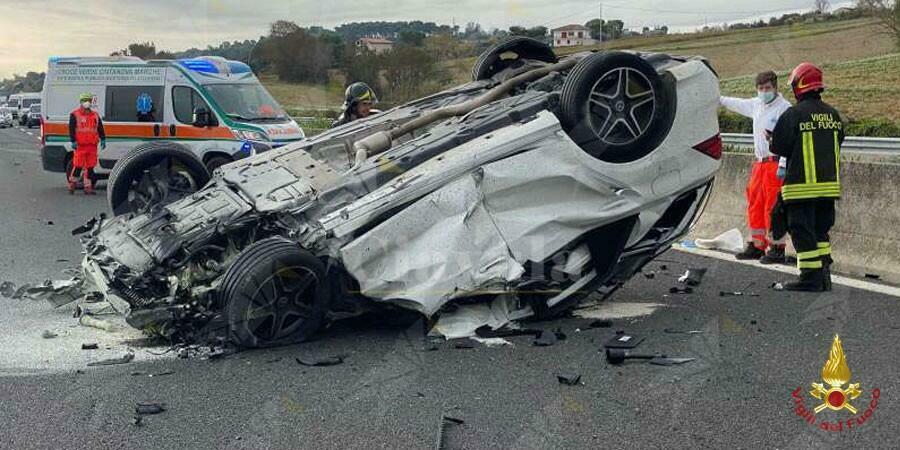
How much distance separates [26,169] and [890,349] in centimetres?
1926

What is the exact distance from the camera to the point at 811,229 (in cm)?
662

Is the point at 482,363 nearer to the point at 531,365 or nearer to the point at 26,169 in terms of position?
the point at 531,365

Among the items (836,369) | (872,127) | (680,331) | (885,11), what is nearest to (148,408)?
(680,331)

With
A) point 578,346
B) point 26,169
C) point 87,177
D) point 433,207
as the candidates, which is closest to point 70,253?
point 433,207

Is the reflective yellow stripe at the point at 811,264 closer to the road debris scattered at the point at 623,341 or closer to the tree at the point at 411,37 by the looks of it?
the road debris scattered at the point at 623,341

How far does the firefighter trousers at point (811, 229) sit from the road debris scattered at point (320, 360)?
3.66m

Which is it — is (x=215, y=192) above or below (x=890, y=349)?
above

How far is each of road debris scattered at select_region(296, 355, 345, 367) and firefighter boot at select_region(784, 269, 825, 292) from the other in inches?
142

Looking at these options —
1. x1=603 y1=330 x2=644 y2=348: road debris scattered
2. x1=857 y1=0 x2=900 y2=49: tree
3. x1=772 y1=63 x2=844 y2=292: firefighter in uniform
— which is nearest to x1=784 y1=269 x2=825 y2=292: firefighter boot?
x1=772 y1=63 x2=844 y2=292: firefighter in uniform

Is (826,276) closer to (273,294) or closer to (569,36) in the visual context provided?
(569,36)

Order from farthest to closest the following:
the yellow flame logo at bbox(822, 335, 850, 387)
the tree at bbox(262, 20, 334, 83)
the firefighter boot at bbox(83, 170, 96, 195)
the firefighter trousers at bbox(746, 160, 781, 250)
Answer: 1. the firefighter boot at bbox(83, 170, 96, 195)
2. the tree at bbox(262, 20, 334, 83)
3. the firefighter trousers at bbox(746, 160, 781, 250)
4. the yellow flame logo at bbox(822, 335, 850, 387)

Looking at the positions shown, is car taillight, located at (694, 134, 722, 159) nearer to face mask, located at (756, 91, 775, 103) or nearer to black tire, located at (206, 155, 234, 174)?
face mask, located at (756, 91, 775, 103)

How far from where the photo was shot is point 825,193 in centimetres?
659

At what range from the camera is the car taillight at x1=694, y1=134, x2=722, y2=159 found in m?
5.91
